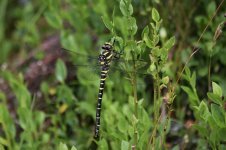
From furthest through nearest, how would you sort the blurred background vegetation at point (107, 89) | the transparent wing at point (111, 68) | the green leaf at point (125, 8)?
1. the blurred background vegetation at point (107, 89)
2. the transparent wing at point (111, 68)
3. the green leaf at point (125, 8)

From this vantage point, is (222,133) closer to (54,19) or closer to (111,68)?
(111,68)

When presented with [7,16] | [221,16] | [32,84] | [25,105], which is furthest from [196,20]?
[7,16]

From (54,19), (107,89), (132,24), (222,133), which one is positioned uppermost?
(54,19)

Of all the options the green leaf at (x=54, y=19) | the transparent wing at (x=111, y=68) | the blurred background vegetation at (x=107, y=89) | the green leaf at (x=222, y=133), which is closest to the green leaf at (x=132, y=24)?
the transparent wing at (x=111, y=68)

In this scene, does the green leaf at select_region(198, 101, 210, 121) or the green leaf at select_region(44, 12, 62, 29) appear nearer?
the green leaf at select_region(198, 101, 210, 121)

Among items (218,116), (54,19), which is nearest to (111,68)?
(218,116)

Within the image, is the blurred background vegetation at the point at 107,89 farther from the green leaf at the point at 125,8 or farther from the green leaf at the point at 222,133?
the green leaf at the point at 125,8

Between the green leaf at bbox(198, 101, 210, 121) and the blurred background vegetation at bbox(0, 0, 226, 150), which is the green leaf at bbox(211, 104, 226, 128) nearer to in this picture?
the green leaf at bbox(198, 101, 210, 121)

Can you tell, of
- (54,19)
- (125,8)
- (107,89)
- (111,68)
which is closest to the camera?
(125,8)

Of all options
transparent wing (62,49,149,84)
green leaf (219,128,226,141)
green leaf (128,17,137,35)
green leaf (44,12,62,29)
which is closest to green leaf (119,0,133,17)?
green leaf (128,17,137,35)

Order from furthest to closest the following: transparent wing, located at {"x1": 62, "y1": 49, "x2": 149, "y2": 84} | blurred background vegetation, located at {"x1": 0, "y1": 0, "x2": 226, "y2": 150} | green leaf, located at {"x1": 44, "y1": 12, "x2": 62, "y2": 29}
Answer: green leaf, located at {"x1": 44, "y1": 12, "x2": 62, "y2": 29}
blurred background vegetation, located at {"x1": 0, "y1": 0, "x2": 226, "y2": 150}
transparent wing, located at {"x1": 62, "y1": 49, "x2": 149, "y2": 84}

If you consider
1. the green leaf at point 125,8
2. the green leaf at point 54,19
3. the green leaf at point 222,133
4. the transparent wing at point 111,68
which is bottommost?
the green leaf at point 222,133
